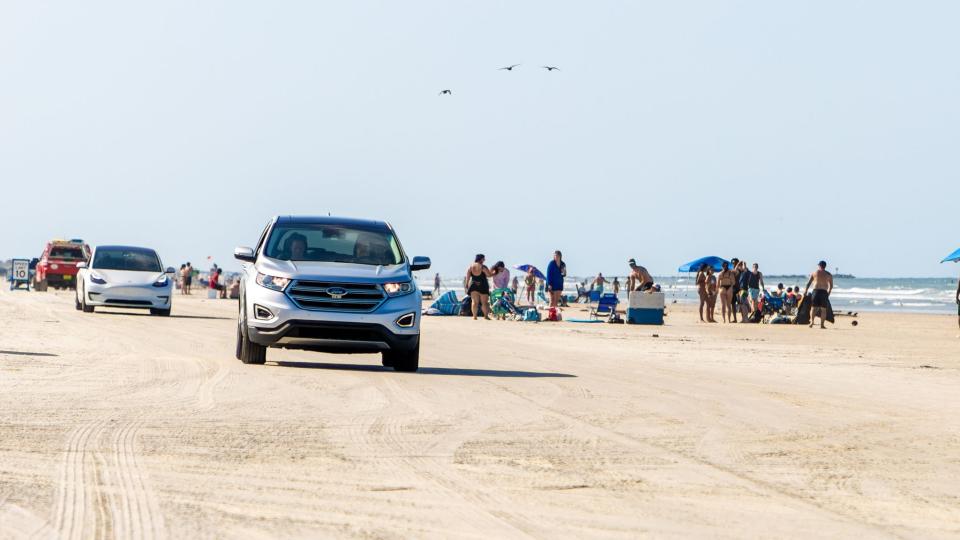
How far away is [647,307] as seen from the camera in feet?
116

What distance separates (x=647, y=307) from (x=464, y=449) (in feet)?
88.5

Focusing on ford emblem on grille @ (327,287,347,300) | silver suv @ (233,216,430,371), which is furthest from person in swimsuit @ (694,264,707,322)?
ford emblem on grille @ (327,287,347,300)

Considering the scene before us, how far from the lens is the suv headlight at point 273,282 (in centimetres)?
1545

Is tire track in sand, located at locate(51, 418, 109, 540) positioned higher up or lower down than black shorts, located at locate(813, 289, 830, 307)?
lower down

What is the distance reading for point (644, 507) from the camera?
21.9ft

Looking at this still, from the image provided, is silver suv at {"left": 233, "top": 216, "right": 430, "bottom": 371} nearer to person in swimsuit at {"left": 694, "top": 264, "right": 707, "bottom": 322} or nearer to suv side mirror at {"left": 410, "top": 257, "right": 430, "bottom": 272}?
suv side mirror at {"left": 410, "top": 257, "right": 430, "bottom": 272}

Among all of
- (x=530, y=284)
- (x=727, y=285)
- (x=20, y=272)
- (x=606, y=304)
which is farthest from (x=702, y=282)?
(x=20, y=272)

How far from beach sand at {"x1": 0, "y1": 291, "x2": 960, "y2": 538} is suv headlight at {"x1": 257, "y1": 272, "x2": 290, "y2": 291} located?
3.12ft

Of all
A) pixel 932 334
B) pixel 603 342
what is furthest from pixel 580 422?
pixel 932 334

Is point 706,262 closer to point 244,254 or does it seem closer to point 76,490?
point 244,254

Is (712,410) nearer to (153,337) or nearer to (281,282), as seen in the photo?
(281,282)

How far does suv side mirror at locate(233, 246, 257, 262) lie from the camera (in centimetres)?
1623

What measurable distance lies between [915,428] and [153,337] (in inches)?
566

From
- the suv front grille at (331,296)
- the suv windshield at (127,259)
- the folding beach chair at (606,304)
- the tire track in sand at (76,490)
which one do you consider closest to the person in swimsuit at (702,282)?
the folding beach chair at (606,304)
